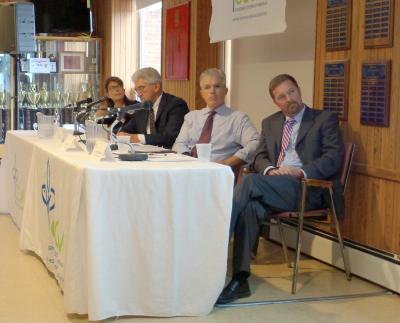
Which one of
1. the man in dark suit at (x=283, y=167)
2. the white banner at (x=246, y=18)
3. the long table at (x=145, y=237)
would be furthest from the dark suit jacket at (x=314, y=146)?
the long table at (x=145, y=237)

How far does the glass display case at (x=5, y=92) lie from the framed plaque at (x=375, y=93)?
5598mm

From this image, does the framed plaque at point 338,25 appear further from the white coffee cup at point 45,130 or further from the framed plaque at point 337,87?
the white coffee cup at point 45,130

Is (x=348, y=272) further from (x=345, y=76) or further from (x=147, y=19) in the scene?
(x=147, y=19)

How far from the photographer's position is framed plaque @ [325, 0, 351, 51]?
4.20 m

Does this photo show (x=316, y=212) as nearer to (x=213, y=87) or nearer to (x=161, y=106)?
(x=213, y=87)

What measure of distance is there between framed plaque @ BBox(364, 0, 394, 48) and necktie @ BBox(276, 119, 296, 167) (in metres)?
0.64

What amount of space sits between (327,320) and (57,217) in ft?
4.84

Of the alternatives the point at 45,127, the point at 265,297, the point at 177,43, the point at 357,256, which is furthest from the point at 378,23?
the point at 177,43

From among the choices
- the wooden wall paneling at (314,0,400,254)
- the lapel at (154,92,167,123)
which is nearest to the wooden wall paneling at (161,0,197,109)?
the lapel at (154,92,167,123)

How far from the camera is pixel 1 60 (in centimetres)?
862

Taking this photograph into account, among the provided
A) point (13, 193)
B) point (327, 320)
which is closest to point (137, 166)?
point (327, 320)

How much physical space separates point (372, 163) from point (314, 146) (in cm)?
35

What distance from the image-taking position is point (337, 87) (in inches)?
169

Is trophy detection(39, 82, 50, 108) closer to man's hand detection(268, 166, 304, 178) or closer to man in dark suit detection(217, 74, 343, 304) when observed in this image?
man in dark suit detection(217, 74, 343, 304)
